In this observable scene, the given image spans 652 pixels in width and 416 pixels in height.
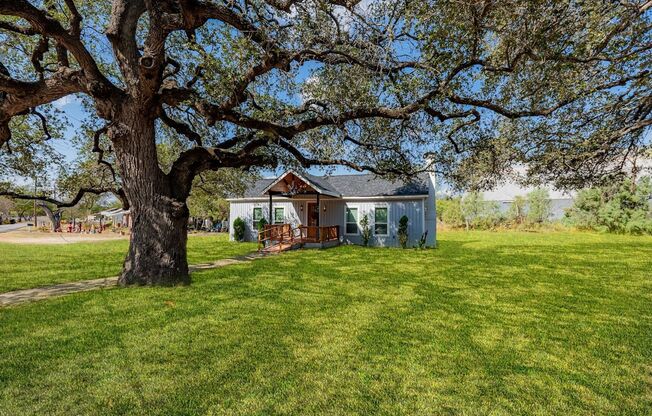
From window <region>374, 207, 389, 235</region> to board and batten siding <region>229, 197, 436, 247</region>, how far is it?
172 millimetres

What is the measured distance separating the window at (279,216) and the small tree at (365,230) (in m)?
4.66

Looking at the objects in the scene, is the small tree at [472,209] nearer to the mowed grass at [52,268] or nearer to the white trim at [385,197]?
the white trim at [385,197]

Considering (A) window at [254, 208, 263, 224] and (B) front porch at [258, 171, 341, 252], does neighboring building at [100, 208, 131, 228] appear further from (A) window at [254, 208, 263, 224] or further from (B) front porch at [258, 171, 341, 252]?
(B) front porch at [258, 171, 341, 252]

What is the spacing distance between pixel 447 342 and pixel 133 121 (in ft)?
A: 23.3

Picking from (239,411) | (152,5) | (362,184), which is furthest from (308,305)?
(362,184)

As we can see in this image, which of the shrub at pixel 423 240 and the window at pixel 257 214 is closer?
the shrub at pixel 423 240

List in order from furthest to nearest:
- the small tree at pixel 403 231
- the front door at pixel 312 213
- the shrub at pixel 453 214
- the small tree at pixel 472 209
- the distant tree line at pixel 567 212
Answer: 1. the shrub at pixel 453 214
2. the small tree at pixel 472 209
3. the distant tree line at pixel 567 212
4. the front door at pixel 312 213
5. the small tree at pixel 403 231

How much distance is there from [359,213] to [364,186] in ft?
6.13

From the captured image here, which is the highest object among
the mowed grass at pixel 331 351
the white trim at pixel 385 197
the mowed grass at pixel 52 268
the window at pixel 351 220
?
the white trim at pixel 385 197

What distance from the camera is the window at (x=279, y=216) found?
19.1 meters

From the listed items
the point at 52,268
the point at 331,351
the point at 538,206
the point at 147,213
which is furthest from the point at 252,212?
the point at 538,206

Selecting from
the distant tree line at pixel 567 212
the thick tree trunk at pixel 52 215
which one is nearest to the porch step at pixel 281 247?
the thick tree trunk at pixel 52 215

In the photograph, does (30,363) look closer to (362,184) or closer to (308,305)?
(308,305)

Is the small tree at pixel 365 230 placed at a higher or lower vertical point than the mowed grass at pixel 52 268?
higher
